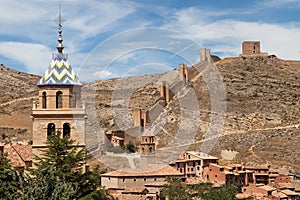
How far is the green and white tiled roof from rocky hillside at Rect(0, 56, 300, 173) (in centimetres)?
4148

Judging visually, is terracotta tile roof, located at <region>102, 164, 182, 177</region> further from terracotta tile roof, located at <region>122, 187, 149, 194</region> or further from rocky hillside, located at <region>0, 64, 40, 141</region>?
rocky hillside, located at <region>0, 64, 40, 141</region>

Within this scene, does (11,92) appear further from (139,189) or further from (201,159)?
(139,189)

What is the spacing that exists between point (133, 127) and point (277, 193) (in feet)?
126

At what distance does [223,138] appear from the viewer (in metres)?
74.6

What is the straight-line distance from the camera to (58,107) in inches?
814

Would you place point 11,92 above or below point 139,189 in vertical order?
above

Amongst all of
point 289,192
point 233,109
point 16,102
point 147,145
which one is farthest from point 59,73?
point 16,102

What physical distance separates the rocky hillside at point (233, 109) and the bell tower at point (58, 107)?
136 feet

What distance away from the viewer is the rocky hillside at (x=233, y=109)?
69.2 meters

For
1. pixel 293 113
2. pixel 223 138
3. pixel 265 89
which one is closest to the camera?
pixel 223 138

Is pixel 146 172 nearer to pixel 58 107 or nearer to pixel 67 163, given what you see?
pixel 58 107

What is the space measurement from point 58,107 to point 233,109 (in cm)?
6919

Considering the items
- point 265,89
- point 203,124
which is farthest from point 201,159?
point 265,89

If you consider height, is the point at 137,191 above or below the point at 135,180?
below
